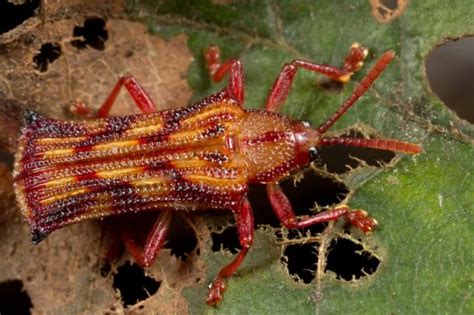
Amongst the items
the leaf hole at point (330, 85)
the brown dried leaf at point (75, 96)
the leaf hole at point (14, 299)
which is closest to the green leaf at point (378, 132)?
the leaf hole at point (330, 85)

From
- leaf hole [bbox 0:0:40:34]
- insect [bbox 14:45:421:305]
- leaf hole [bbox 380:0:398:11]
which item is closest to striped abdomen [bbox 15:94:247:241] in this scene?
insect [bbox 14:45:421:305]

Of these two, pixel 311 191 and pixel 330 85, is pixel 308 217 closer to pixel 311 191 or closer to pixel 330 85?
pixel 311 191

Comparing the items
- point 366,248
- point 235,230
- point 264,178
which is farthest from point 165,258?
point 366,248

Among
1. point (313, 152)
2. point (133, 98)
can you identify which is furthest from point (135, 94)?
point (313, 152)

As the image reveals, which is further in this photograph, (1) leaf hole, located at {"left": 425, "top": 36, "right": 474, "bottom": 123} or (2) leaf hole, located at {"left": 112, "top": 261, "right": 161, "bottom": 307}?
(1) leaf hole, located at {"left": 425, "top": 36, "right": 474, "bottom": 123}

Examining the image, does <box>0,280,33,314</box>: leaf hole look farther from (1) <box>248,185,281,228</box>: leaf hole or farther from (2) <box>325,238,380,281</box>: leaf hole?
(2) <box>325,238,380,281</box>: leaf hole

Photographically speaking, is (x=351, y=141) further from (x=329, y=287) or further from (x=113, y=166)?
(x=113, y=166)
